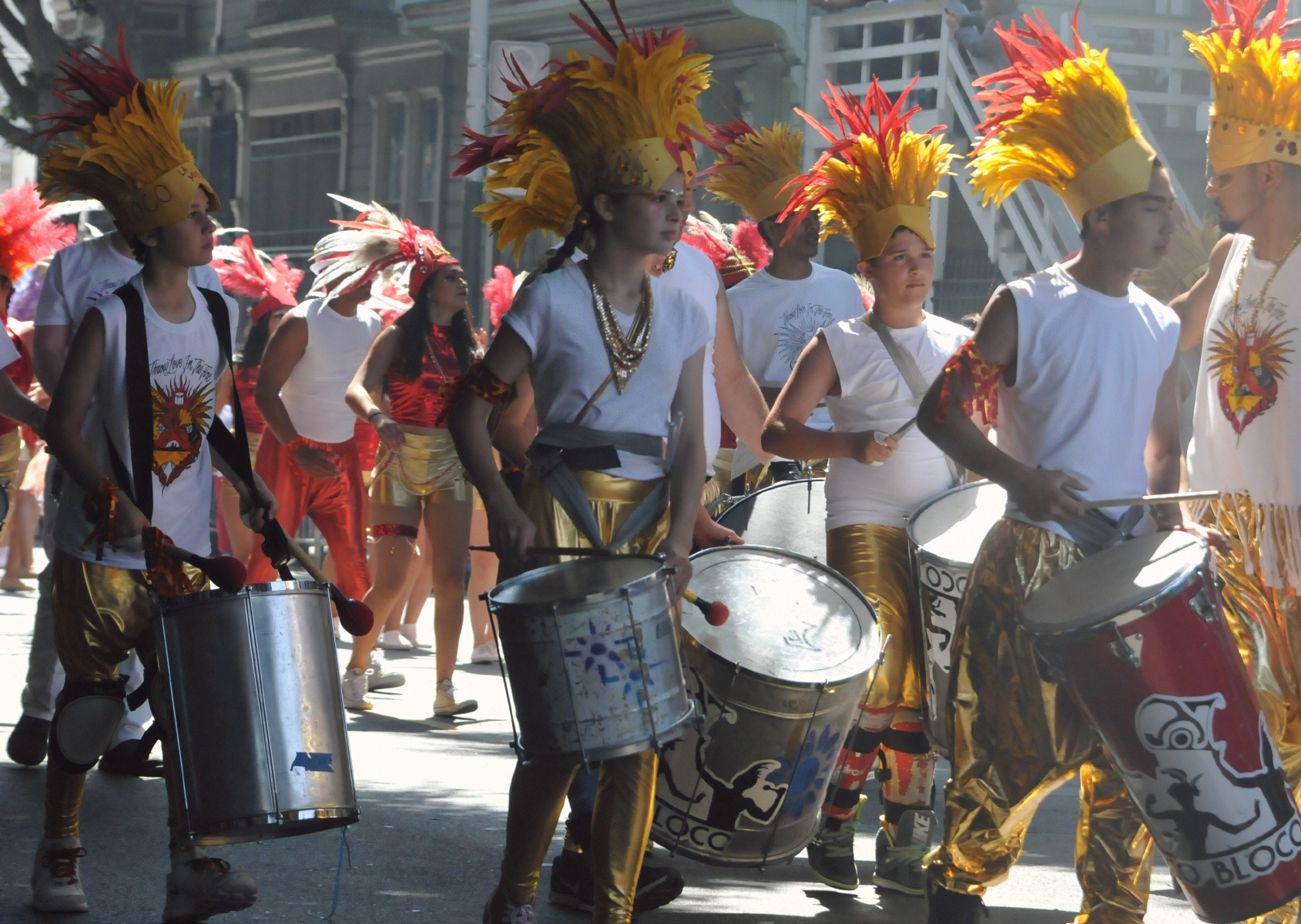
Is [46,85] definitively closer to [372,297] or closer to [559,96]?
[372,297]

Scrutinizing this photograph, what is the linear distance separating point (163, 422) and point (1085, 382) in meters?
2.34

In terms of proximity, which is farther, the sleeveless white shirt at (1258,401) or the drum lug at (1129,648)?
the sleeveless white shirt at (1258,401)

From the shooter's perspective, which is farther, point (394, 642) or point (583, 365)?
point (394, 642)

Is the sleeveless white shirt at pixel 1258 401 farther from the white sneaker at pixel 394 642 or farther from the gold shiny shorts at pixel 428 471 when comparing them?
the white sneaker at pixel 394 642

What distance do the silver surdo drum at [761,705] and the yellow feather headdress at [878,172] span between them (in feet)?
4.19

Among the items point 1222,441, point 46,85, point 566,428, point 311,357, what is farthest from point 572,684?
point 46,85

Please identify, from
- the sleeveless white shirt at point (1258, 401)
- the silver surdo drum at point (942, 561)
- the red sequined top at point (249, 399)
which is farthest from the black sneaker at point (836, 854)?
the red sequined top at point (249, 399)

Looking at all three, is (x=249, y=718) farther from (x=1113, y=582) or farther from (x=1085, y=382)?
(x=1085, y=382)

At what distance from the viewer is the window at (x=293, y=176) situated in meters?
27.2

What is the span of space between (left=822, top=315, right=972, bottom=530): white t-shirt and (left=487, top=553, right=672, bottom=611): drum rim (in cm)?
144

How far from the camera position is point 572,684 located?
3.75 m

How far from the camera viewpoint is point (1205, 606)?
374 centimetres

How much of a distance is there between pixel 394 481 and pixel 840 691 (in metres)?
4.03

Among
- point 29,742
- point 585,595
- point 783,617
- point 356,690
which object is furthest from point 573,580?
point 356,690
